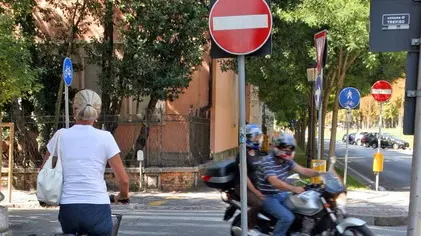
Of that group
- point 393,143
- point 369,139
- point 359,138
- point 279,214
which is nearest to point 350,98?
point 279,214

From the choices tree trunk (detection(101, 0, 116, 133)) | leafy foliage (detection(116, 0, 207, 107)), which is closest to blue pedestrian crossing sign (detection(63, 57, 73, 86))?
leafy foliage (detection(116, 0, 207, 107))

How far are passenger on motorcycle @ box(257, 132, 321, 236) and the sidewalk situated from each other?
521 centimetres

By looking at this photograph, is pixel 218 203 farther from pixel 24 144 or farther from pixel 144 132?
pixel 24 144

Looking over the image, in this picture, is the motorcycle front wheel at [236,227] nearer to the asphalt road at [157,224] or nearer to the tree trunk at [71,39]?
Answer: the asphalt road at [157,224]

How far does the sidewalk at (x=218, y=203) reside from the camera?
10.7 meters

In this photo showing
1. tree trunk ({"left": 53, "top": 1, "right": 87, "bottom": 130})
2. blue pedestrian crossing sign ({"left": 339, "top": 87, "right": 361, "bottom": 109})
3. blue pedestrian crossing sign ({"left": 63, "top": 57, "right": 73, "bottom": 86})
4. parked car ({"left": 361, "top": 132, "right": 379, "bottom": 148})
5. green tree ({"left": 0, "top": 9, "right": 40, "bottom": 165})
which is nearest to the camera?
green tree ({"left": 0, "top": 9, "right": 40, "bottom": 165})

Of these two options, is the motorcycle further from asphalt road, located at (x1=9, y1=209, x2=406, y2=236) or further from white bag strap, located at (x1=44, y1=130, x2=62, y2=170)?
white bag strap, located at (x1=44, y1=130, x2=62, y2=170)

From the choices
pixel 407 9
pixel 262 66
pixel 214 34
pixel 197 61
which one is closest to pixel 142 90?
pixel 197 61

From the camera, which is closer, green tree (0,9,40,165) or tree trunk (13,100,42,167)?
green tree (0,9,40,165)

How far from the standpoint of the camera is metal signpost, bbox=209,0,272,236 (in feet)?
14.6

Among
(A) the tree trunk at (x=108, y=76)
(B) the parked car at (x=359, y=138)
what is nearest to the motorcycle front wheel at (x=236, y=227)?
(A) the tree trunk at (x=108, y=76)

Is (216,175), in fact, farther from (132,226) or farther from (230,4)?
(132,226)

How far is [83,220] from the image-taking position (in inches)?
140

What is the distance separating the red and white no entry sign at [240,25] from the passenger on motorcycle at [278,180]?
5.63 ft
